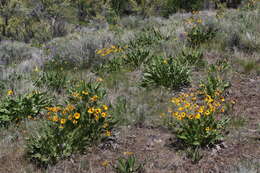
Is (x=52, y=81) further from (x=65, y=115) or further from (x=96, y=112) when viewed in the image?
(x=96, y=112)

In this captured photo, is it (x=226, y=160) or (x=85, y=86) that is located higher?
(x=85, y=86)

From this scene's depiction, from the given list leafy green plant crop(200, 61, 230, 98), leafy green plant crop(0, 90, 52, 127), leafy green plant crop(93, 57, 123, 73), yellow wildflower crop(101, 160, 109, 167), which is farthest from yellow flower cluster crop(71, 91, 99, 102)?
leafy green plant crop(93, 57, 123, 73)

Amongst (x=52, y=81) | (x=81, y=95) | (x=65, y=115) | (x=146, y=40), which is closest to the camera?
(x=65, y=115)

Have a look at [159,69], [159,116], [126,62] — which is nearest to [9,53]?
[126,62]

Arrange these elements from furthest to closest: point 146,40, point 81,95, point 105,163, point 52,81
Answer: point 146,40
point 52,81
point 81,95
point 105,163

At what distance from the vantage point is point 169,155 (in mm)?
3672

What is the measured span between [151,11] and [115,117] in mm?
16130

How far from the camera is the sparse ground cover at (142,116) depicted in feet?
11.5

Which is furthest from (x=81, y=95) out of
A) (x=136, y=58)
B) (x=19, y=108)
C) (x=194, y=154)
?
(x=136, y=58)

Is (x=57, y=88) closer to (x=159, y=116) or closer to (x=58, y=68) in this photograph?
(x=58, y=68)

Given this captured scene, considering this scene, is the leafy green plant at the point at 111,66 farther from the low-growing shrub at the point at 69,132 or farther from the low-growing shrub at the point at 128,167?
the low-growing shrub at the point at 128,167

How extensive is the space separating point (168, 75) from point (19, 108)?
2.68 metres

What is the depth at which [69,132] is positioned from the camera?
3.71 metres

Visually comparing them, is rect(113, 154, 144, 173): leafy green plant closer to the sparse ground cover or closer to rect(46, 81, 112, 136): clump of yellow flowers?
the sparse ground cover
